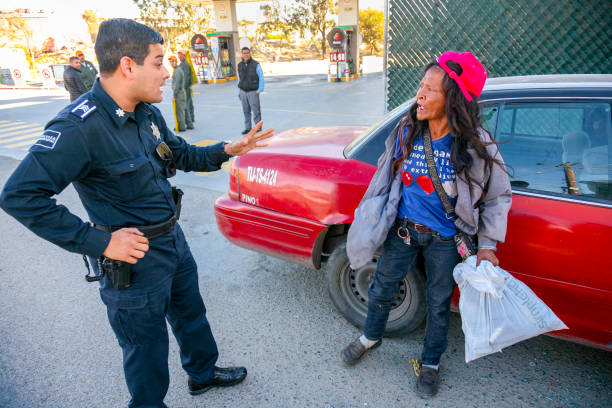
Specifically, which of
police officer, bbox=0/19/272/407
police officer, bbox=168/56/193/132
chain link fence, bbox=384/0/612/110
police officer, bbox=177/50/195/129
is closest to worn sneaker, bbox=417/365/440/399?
police officer, bbox=0/19/272/407

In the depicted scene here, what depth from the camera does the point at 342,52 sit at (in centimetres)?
1845

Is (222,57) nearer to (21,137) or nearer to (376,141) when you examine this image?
(21,137)

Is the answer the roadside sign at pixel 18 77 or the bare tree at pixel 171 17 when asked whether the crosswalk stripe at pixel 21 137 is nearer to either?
the roadside sign at pixel 18 77

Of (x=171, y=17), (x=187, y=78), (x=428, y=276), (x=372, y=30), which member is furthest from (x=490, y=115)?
(x=372, y=30)

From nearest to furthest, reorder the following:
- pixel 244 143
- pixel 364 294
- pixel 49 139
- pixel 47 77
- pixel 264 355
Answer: pixel 49 139 → pixel 244 143 → pixel 264 355 → pixel 364 294 → pixel 47 77

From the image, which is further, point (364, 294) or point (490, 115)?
point (364, 294)

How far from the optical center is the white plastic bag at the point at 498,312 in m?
1.88

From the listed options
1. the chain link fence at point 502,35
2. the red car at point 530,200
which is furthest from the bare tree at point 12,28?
the red car at point 530,200


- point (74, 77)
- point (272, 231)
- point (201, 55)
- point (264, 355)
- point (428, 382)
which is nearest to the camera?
point (428, 382)

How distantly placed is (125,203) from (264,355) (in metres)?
1.46

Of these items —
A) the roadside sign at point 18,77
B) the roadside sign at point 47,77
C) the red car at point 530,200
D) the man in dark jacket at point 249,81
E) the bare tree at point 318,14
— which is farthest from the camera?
the bare tree at point 318,14

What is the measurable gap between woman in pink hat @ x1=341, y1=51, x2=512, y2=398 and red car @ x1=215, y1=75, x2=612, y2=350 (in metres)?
0.29

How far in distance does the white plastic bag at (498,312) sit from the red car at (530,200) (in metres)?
0.35

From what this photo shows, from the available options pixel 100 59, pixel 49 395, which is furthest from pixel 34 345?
pixel 100 59
